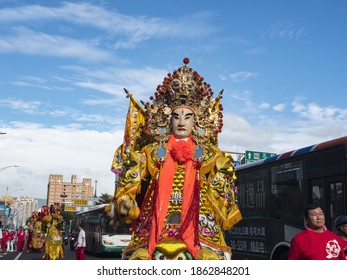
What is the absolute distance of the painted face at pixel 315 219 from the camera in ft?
12.0

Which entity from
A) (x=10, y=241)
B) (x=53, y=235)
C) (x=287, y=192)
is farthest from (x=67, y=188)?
(x=287, y=192)

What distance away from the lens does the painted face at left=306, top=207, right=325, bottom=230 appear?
12.0 ft

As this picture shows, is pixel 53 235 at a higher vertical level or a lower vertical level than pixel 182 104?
lower

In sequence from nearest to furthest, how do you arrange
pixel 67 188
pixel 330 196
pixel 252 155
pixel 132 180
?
pixel 132 180 < pixel 330 196 < pixel 252 155 < pixel 67 188

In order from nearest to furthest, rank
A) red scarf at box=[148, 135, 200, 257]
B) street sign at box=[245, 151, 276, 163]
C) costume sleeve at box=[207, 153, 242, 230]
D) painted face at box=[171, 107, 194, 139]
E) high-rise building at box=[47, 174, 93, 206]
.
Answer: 1. red scarf at box=[148, 135, 200, 257]
2. costume sleeve at box=[207, 153, 242, 230]
3. painted face at box=[171, 107, 194, 139]
4. street sign at box=[245, 151, 276, 163]
5. high-rise building at box=[47, 174, 93, 206]

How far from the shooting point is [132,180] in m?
4.79

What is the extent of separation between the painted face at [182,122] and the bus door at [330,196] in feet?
14.2

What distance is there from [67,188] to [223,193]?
14699cm

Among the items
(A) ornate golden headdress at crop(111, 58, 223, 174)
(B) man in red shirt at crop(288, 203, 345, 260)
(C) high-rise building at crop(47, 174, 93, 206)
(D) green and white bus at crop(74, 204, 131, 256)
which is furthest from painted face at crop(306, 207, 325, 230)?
(C) high-rise building at crop(47, 174, 93, 206)

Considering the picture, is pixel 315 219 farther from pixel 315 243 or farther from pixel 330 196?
pixel 330 196

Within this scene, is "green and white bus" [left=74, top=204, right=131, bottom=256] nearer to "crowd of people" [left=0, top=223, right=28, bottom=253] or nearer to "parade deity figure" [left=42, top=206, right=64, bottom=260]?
"parade deity figure" [left=42, top=206, right=64, bottom=260]

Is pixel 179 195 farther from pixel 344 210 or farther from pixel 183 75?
pixel 344 210

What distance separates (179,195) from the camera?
466 cm

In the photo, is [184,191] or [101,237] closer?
[184,191]
